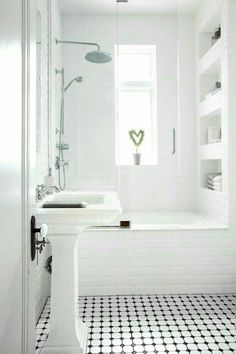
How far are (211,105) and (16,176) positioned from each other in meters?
3.13

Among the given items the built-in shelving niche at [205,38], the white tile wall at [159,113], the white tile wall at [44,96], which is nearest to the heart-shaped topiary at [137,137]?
the white tile wall at [159,113]

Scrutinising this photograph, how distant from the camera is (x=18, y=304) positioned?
81 centimetres

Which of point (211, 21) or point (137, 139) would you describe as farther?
point (137, 139)

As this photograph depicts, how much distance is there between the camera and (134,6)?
3.83 meters

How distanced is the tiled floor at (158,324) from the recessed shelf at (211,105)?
1866 millimetres

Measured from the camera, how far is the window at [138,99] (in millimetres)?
4105

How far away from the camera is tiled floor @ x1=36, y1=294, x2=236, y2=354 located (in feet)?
6.64

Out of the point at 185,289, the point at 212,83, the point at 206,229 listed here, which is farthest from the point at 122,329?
the point at 212,83

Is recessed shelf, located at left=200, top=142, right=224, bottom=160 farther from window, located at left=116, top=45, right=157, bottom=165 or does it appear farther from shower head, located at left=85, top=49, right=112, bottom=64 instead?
shower head, located at left=85, top=49, right=112, bottom=64

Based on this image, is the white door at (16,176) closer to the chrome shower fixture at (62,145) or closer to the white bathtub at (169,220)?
the white bathtub at (169,220)

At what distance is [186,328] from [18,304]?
5.86 feet

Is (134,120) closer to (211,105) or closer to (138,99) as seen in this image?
(138,99)

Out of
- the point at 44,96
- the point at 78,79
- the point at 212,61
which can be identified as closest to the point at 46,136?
the point at 44,96

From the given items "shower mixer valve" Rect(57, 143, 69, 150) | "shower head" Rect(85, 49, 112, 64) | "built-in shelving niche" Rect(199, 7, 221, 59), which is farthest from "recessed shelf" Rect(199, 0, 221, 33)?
"shower mixer valve" Rect(57, 143, 69, 150)
